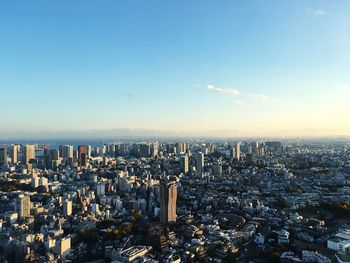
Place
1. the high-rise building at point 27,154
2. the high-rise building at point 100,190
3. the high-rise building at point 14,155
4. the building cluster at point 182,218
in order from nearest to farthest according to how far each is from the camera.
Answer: the building cluster at point 182,218 < the high-rise building at point 100,190 < the high-rise building at point 27,154 < the high-rise building at point 14,155

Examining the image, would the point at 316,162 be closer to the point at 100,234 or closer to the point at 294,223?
the point at 294,223

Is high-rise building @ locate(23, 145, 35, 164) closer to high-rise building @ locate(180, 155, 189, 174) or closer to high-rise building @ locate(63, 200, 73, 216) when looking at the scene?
high-rise building @ locate(180, 155, 189, 174)

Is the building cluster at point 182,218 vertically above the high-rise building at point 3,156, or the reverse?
the high-rise building at point 3,156

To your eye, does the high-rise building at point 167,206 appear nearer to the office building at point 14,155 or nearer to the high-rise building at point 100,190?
the high-rise building at point 100,190

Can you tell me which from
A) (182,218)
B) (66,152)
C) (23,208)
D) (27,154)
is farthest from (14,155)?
(182,218)

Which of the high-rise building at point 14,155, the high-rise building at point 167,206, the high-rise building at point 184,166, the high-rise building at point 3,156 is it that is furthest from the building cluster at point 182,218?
the high-rise building at point 14,155

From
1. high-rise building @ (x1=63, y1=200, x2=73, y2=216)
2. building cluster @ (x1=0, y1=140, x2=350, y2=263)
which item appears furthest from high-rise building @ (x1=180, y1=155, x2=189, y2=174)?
high-rise building @ (x1=63, y1=200, x2=73, y2=216)

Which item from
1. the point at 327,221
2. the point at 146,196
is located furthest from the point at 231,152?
the point at 327,221

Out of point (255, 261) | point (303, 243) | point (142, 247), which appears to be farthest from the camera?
point (303, 243)

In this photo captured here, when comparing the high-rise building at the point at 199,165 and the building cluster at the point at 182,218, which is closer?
the building cluster at the point at 182,218
